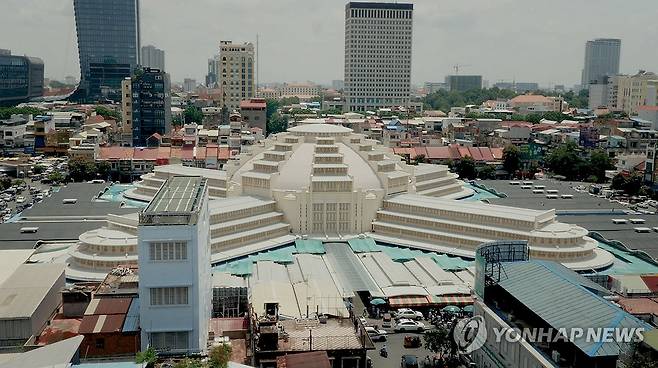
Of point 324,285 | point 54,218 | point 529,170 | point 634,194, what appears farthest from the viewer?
point 529,170

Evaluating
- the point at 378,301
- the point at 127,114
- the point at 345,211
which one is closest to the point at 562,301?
the point at 378,301

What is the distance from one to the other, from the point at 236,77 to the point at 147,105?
3619 centimetres

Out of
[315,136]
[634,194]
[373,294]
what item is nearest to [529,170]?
[634,194]

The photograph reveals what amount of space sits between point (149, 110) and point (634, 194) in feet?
230

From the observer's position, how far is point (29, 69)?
164m

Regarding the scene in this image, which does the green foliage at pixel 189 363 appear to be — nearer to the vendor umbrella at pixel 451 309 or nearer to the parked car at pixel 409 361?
the parked car at pixel 409 361

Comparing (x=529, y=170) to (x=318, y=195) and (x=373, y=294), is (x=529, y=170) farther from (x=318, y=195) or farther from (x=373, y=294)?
(x=373, y=294)

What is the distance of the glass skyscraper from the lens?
569 feet

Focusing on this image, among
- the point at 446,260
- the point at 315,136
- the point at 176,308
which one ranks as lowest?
the point at 446,260

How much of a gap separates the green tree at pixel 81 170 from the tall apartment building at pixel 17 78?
86205 mm

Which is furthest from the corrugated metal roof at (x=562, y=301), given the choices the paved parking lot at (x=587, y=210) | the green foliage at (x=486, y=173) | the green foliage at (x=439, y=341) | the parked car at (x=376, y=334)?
the green foliage at (x=486, y=173)

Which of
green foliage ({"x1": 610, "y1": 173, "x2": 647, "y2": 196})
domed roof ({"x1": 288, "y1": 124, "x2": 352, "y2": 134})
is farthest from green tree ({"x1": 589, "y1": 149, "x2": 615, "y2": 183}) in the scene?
domed roof ({"x1": 288, "y1": 124, "x2": 352, "y2": 134})

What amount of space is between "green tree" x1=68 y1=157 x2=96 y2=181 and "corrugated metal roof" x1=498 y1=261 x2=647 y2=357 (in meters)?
64.4

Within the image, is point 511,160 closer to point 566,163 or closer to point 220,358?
point 566,163
